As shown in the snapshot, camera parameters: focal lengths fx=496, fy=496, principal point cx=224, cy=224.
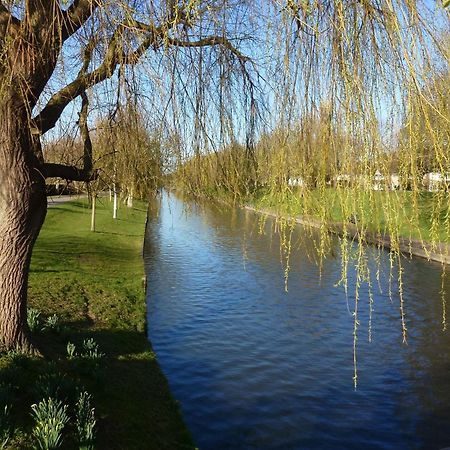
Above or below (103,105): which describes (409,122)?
below

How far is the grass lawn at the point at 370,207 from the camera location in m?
2.07

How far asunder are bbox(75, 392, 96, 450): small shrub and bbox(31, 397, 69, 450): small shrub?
0.13 meters

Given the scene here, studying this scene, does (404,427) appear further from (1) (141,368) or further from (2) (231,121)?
(2) (231,121)

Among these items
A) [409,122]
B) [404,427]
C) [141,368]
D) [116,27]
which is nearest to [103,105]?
[116,27]

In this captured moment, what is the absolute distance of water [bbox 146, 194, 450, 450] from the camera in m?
6.41

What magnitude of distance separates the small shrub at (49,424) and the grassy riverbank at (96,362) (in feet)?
0.43

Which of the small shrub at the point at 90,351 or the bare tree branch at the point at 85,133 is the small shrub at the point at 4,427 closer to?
the small shrub at the point at 90,351

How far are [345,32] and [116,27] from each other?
173cm

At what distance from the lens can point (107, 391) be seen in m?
5.78

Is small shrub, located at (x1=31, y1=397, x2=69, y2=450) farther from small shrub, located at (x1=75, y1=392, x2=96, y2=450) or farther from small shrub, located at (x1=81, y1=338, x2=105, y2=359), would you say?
small shrub, located at (x1=81, y1=338, x2=105, y2=359)

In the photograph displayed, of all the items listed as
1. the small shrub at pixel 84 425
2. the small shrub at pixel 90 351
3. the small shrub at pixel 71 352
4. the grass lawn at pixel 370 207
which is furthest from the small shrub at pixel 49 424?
the grass lawn at pixel 370 207

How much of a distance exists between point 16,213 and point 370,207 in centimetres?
409

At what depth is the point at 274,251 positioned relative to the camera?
1977 cm

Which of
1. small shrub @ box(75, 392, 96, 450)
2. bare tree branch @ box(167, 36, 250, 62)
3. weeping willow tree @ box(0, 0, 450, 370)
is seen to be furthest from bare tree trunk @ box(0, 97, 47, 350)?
bare tree branch @ box(167, 36, 250, 62)
